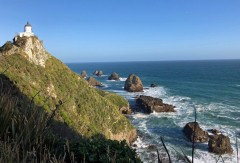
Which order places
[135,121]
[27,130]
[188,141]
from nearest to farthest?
[27,130]
[188,141]
[135,121]

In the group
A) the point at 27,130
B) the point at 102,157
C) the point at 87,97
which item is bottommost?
the point at 87,97

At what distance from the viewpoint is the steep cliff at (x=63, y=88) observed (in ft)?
114

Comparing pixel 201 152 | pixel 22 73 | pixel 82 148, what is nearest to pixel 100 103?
pixel 22 73

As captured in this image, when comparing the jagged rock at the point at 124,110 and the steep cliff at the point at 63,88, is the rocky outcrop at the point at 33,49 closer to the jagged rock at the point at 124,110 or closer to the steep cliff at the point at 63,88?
the steep cliff at the point at 63,88

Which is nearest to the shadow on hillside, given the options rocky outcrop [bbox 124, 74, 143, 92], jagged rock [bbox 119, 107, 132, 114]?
jagged rock [bbox 119, 107, 132, 114]

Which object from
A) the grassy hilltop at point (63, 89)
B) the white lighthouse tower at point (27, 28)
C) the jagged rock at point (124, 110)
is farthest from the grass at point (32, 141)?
the jagged rock at point (124, 110)

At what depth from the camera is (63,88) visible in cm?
4075

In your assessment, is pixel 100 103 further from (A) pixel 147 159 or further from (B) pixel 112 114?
(A) pixel 147 159

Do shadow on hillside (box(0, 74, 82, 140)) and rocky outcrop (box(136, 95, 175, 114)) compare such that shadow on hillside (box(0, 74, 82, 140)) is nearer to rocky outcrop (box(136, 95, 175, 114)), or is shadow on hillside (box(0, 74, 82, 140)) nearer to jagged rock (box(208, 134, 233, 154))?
jagged rock (box(208, 134, 233, 154))

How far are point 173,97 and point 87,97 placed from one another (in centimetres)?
3541

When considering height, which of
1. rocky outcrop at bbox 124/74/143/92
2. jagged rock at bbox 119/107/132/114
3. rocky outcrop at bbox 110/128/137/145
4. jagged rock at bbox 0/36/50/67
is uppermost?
jagged rock at bbox 0/36/50/67

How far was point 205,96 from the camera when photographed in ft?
237

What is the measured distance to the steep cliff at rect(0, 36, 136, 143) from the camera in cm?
3462

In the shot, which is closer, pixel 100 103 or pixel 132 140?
pixel 132 140
